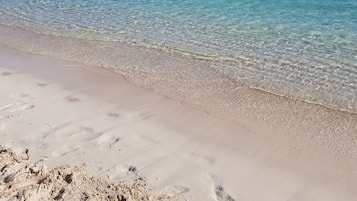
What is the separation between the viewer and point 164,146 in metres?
5.77

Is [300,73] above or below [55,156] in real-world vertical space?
below

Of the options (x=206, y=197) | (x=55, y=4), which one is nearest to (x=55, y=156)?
(x=206, y=197)

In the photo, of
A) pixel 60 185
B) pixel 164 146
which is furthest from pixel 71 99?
pixel 60 185

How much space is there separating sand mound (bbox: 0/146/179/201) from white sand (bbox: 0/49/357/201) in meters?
0.16

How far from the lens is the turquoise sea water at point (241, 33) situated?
8.12m

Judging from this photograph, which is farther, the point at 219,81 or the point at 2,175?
the point at 219,81

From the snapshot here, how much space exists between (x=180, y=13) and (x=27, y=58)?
534 cm

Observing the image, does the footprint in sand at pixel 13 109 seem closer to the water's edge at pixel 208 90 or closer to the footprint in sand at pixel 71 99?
the footprint in sand at pixel 71 99

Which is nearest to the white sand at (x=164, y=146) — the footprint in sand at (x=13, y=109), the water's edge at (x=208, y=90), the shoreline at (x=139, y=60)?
the footprint in sand at (x=13, y=109)

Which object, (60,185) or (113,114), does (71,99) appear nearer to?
(113,114)

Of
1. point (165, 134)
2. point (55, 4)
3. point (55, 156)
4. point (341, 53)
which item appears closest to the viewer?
point (55, 156)

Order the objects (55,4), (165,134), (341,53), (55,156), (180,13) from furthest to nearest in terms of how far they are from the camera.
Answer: (55,4)
(180,13)
(341,53)
(165,134)
(55,156)

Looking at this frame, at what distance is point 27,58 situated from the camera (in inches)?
372

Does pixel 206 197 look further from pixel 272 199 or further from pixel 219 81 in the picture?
pixel 219 81
